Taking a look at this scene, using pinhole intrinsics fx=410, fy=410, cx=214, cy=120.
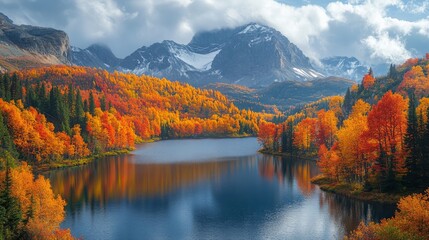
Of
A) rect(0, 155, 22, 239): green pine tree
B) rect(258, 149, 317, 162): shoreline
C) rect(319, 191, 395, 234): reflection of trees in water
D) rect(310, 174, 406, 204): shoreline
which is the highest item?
rect(258, 149, 317, 162): shoreline

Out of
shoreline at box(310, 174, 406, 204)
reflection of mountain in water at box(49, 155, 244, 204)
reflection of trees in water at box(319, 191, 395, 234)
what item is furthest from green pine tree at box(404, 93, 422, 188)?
reflection of mountain in water at box(49, 155, 244, 204)

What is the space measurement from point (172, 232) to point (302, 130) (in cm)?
9543

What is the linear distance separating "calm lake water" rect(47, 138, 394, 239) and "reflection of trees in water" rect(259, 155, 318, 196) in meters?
0.24

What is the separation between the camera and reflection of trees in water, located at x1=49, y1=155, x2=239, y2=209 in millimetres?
93488

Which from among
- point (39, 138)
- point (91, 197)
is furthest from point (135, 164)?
point (91, 197)

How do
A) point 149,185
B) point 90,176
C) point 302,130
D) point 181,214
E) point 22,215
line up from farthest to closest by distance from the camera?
point 302,130 < point 90,176 < point 149,185 < point 181,214 < point 22,215

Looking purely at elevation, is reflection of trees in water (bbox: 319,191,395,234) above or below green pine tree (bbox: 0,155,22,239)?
below

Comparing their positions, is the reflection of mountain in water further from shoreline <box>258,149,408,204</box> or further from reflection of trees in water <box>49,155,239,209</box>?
shoreline <box>258,149,408,204</box>

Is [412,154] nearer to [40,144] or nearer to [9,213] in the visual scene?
[9,213]

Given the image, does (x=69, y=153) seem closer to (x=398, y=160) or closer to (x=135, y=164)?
(x=135, y=164)

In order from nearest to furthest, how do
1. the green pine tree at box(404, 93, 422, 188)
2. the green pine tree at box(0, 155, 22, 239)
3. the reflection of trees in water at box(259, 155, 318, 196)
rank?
the green pine tree at box(0, 155, 22, 239) → the green pine tree at box(404, 93, 422, 188) → the reflection of trees in water at box(259, 155, 318, 196)

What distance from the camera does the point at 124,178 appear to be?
113 meters

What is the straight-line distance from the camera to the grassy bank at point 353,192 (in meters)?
76.4

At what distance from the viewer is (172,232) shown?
67.5 meters
